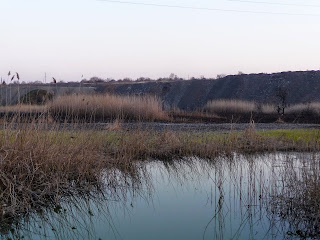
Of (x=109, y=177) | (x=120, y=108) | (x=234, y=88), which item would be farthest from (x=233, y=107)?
(x=109, y=177)

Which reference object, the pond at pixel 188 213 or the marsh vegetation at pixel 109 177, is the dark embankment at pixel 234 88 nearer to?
the marsh vegetation at pixel 109 177

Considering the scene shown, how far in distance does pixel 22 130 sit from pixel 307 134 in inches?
355

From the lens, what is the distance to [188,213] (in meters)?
5.85

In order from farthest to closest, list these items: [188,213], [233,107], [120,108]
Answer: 1. [233,107]
2. [120,108]
3. [188,213]

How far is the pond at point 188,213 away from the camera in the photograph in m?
5.05

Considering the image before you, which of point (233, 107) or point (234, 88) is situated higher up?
point (234, 88)

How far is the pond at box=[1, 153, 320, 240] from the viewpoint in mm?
5055

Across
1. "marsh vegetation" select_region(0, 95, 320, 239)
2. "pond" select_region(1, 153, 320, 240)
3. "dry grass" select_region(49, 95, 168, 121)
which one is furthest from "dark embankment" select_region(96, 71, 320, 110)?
"pond" select_region(1, 153, 320, 240)

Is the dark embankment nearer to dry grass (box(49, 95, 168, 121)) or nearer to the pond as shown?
A: dry grass (box(49, 95, 168, 121))

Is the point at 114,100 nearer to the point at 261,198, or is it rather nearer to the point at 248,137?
the point at 248,137

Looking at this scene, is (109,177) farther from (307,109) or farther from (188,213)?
(307,109)

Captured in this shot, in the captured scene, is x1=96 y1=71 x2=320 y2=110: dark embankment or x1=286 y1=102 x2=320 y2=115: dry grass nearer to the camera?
x1=286 y1=102 x2=320 y2=115: dry grass

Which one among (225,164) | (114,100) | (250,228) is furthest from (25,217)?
(114,100)

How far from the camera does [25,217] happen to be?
17.6ft
